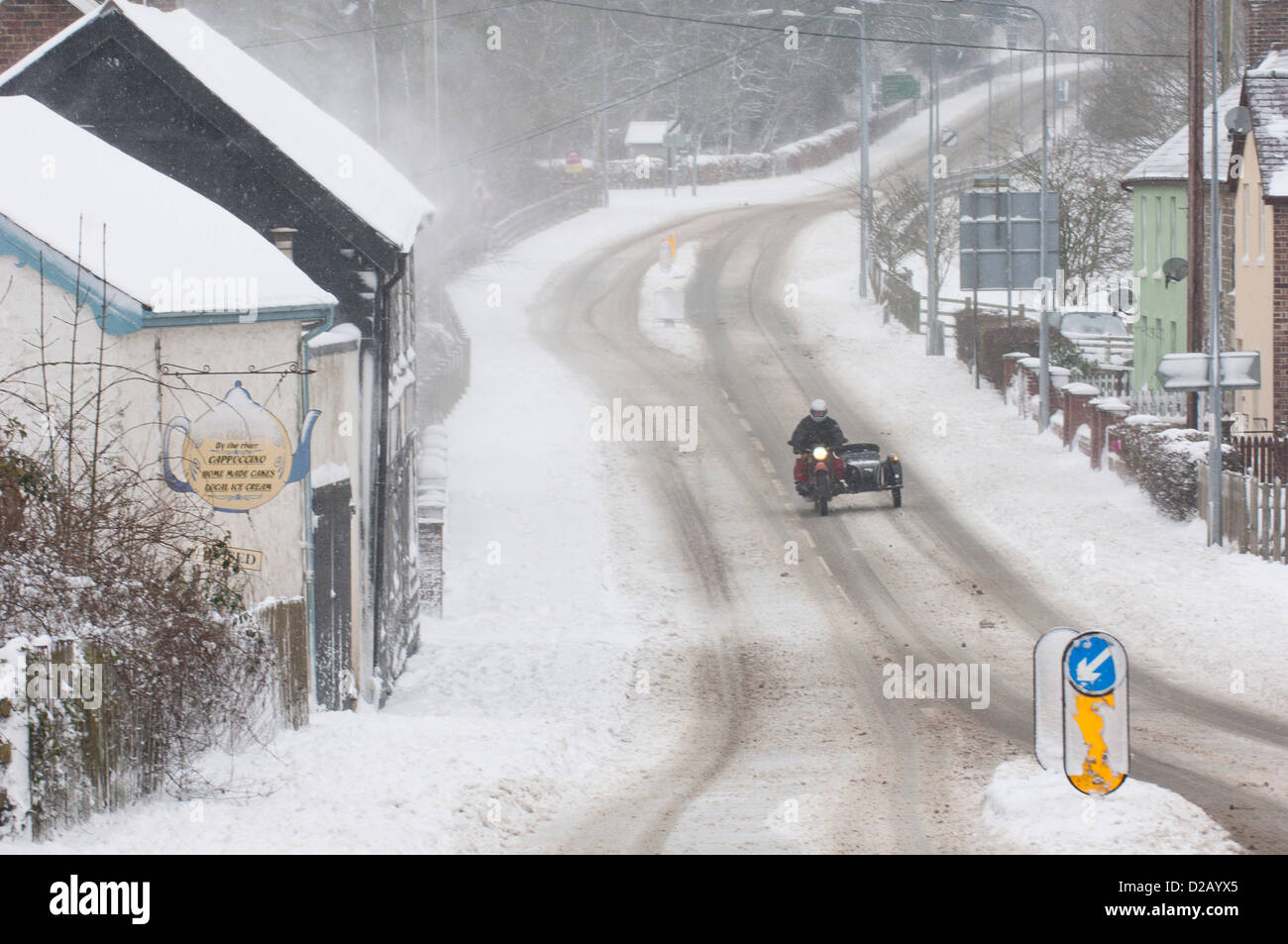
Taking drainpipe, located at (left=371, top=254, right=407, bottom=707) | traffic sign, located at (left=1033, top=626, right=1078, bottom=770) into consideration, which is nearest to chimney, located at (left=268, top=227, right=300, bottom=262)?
drainpipe, located at (left=371, top=254, right=407, bottom=707)

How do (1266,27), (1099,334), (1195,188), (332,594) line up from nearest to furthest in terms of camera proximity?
1. (332,594)
2. (1195,188)
3. (1266,27)
4. (1099,334)

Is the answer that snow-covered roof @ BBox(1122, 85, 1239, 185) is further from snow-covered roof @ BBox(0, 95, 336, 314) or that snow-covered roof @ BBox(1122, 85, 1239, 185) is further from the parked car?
snow-covered roof @ BBox(0, 95, 336, 314)

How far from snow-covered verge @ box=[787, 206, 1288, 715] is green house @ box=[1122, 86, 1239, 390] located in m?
5.07

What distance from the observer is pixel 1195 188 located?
82.6 feet

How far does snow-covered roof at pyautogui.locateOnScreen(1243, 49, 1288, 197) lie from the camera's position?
1112 inches

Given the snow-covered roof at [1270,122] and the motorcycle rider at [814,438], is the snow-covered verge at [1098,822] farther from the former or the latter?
the snow-covered roof at [1270,122]

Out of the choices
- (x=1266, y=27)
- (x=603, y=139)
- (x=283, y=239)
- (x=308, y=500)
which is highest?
(x=603, y=139)

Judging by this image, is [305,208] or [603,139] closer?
[305,208]

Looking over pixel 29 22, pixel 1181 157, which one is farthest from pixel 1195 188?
pixel 29 22

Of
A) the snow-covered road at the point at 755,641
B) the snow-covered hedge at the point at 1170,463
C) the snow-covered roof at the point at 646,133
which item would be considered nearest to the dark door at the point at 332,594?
the snow-covered road at the point at 755,641

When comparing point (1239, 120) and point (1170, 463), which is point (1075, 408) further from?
point (1239, 120)

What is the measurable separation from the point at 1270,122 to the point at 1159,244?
8195mm

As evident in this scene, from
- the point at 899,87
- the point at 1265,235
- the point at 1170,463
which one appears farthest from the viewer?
the point at 899,87

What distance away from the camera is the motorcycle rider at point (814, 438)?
24.9 meters
